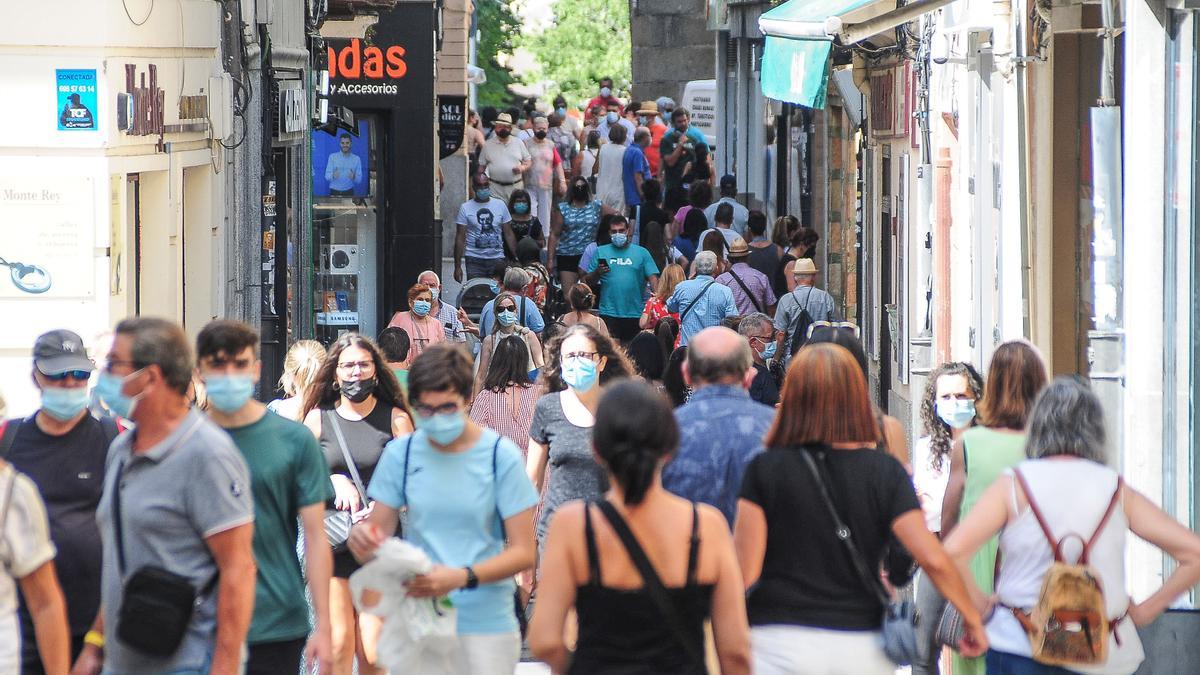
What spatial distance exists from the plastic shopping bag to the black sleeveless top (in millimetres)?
1001

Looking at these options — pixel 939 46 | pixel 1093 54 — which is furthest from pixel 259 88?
pixel 1093 54

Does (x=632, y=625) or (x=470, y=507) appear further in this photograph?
(x=470, y=507)

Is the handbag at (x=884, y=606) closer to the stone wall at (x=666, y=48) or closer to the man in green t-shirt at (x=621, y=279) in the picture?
the man in green t-shirt at (x=621, y=279)

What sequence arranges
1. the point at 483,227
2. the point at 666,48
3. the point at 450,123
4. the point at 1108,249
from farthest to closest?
the point at 666,48, the point at 450,123, the point at 483,227, the point at 1108,249

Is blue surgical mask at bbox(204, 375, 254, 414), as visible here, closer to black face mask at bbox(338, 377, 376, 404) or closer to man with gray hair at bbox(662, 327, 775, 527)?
man with gray hair at bbox(662, 327, 775, 527)

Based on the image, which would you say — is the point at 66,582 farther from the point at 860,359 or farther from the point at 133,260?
the point at 133,260

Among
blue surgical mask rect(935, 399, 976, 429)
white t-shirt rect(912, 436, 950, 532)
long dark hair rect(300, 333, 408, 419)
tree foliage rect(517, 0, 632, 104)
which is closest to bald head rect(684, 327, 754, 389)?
blue surgical mask rect(935, 399, 976, 429)

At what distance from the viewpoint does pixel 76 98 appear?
10.1 m

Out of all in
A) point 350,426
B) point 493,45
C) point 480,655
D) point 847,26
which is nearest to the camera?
point 480,655

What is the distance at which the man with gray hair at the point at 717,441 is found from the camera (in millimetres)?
6195

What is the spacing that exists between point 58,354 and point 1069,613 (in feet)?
10.4

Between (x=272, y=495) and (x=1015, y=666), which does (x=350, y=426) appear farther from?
(x=1015, y=666)

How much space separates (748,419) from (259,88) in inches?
434

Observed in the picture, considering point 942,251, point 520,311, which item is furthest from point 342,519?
point 942,251
